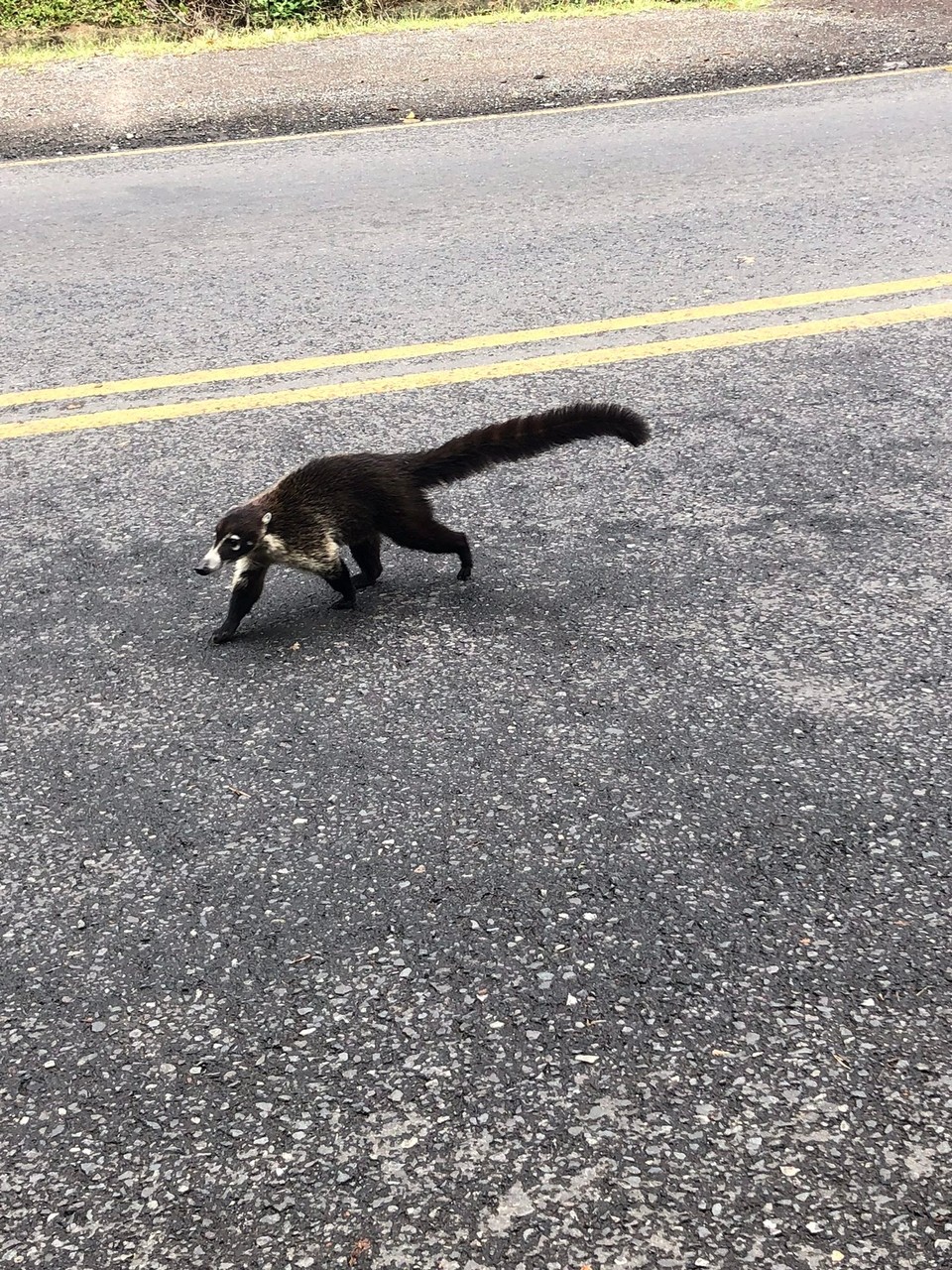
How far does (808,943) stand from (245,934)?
3.48 ft

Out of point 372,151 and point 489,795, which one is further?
point 372,151

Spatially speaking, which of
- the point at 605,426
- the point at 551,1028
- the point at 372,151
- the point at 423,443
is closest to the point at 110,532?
the point at 423,443

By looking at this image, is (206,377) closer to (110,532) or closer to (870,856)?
(110,532)

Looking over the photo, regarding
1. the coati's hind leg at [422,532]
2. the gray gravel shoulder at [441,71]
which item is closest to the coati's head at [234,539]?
the coati's hind leg at [422,532]

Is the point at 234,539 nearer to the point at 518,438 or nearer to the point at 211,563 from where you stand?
the point at 211,563

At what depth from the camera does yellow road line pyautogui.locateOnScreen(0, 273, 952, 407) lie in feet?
17.1

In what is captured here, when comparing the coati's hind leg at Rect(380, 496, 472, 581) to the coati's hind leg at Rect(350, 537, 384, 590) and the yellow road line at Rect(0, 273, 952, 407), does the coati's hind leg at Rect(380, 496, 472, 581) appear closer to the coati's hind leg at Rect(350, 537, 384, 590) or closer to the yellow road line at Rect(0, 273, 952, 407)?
the coati's hind leg at Rect(350, 537, 384, 590)

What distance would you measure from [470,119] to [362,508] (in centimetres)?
613

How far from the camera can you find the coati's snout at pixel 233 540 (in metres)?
3.72

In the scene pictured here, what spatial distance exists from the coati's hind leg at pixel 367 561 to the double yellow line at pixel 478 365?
1279mm

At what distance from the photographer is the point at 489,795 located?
2.99 meters

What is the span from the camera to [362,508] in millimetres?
3852

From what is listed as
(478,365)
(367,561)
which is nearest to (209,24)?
(478,365)

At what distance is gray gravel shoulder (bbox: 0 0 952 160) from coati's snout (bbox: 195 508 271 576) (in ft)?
20.5
